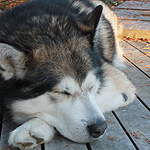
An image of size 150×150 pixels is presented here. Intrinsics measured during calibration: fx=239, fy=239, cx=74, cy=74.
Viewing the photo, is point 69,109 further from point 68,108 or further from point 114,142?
point 114,142

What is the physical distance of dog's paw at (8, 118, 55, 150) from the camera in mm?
1910

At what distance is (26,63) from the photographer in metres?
2.04

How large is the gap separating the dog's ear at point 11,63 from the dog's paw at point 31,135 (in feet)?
1.42

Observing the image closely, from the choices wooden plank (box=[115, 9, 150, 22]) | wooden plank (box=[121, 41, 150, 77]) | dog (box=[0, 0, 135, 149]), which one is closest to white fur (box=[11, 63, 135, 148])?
dog (box=[0, 0, 135, 149])

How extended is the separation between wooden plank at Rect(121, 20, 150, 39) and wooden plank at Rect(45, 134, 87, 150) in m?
3.78

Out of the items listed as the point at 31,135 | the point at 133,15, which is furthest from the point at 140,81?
the point at 133,15

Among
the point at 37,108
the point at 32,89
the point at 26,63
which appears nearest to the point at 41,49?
the point at 26,63

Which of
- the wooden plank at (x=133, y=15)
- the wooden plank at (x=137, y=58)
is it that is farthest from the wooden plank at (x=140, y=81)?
the wooden plank at (x=133, y=15)

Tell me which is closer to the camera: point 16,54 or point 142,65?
point 16,54

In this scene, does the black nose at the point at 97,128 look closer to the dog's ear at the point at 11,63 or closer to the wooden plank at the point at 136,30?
the dog's ear at the point at 11,63

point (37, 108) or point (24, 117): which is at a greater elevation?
point (37, 108)

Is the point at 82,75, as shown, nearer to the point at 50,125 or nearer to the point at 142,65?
the point at 50,125

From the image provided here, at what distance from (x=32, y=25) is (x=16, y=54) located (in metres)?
0.41

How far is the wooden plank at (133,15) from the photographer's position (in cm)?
620
